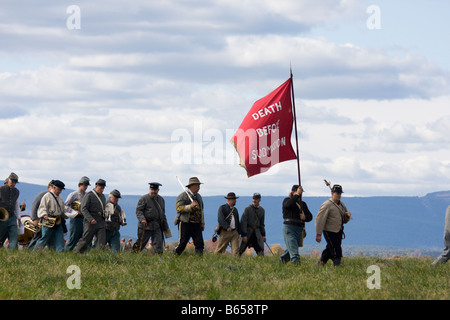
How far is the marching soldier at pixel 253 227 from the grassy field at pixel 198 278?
357 centimetres

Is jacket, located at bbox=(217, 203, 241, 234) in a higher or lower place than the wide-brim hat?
lower

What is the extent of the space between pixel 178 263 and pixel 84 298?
14.9ft

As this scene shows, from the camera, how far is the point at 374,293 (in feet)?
40.2

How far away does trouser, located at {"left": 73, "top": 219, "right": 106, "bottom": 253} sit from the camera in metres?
18.8

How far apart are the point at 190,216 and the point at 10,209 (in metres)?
5.13

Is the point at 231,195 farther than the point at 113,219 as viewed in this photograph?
Yes

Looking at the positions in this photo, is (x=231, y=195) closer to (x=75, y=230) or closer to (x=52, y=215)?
(x=75, y=230)

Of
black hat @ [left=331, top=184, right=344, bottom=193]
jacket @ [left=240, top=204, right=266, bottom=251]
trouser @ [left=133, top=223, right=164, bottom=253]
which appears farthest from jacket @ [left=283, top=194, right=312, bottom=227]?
jacket @ [left=240, top=204, right=266, bottom=251]

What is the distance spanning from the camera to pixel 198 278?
47.0 feet

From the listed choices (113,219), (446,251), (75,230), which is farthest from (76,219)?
(446,251)

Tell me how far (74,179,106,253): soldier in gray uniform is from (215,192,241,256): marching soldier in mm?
3785

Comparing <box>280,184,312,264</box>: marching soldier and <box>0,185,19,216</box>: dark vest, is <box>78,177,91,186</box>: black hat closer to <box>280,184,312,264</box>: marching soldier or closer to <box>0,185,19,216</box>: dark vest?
<box>0,185,19,216</box>: dark vest
